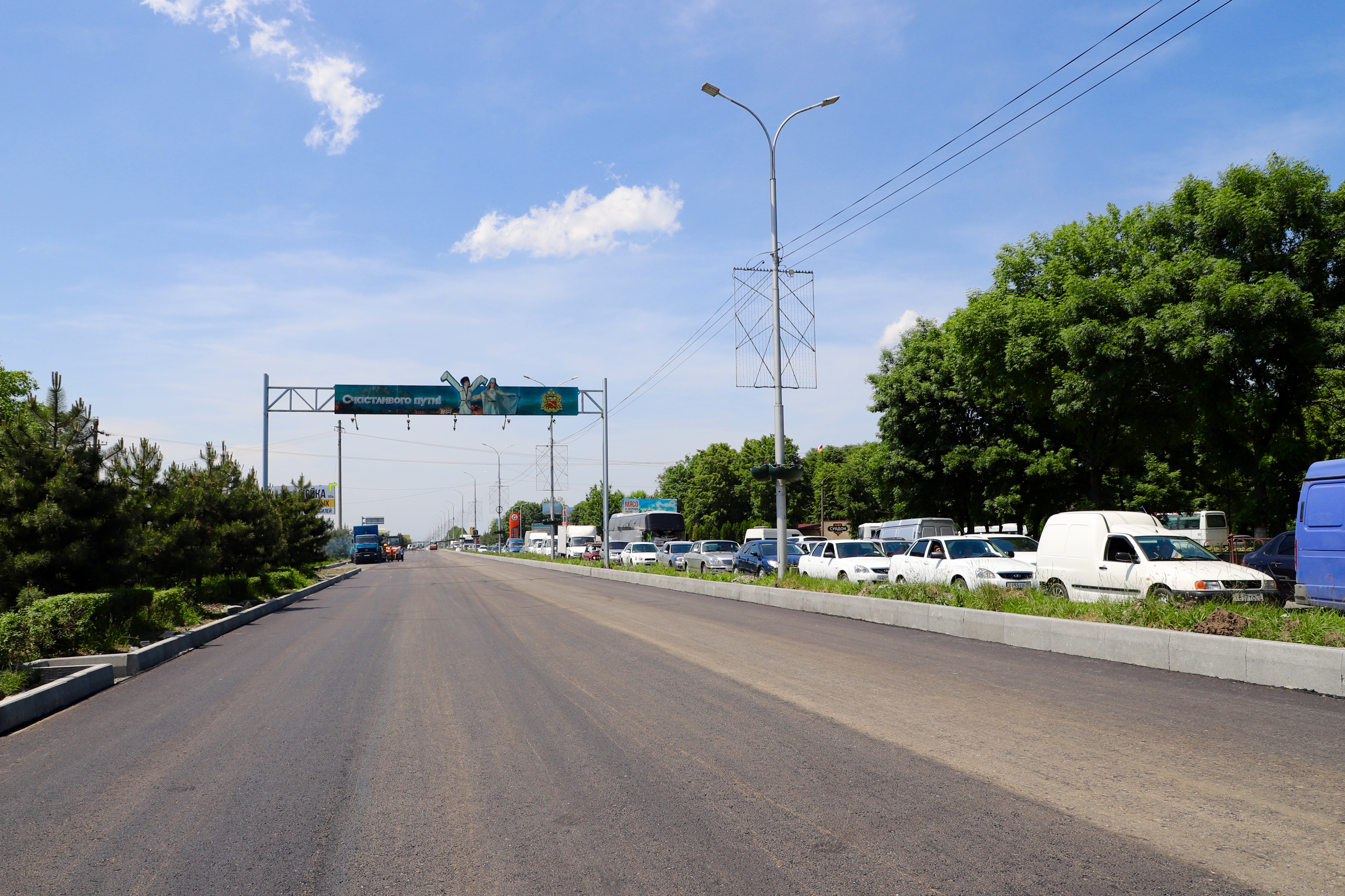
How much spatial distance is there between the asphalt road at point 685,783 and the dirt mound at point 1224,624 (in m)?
1.35

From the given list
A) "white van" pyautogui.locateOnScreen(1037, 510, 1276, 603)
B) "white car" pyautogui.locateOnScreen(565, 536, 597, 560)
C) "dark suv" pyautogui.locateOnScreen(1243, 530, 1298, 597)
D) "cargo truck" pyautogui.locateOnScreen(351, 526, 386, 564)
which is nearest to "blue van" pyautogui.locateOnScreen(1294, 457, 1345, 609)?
"white van" pyautogui.locateOnScreen(1037, 510, 1276, 603)

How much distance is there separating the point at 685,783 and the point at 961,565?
16368 millimetres

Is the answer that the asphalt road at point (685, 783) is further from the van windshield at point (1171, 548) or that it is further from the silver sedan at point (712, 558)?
the silver sedan at point (712, 558)

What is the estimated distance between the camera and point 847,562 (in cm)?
2584

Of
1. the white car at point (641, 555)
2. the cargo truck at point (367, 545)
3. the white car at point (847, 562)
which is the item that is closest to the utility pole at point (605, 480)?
the white car at point (641, 555)

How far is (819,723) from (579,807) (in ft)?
9.63

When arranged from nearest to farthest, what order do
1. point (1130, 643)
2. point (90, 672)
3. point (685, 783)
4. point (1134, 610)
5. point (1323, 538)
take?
point (685, 783) → point (90, 672) → point (1130, 643) → point (1134, 610) → point (1323, 538)

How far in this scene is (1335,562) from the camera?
44.3 feet

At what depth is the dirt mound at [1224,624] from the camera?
1051 centimetres

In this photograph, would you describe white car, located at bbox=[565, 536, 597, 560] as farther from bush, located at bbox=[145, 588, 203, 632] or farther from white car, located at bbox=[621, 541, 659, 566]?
bush, located at bbox=[145, 588, 203, 632]

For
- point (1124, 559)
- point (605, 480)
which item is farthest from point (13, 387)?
point (1124, 559)

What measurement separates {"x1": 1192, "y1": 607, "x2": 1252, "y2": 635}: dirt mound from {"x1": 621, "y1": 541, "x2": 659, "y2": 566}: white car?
37.5 metres

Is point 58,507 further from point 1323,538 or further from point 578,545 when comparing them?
point 578,545

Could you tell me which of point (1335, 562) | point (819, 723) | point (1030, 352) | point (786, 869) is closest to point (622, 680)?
point (819, 723)
